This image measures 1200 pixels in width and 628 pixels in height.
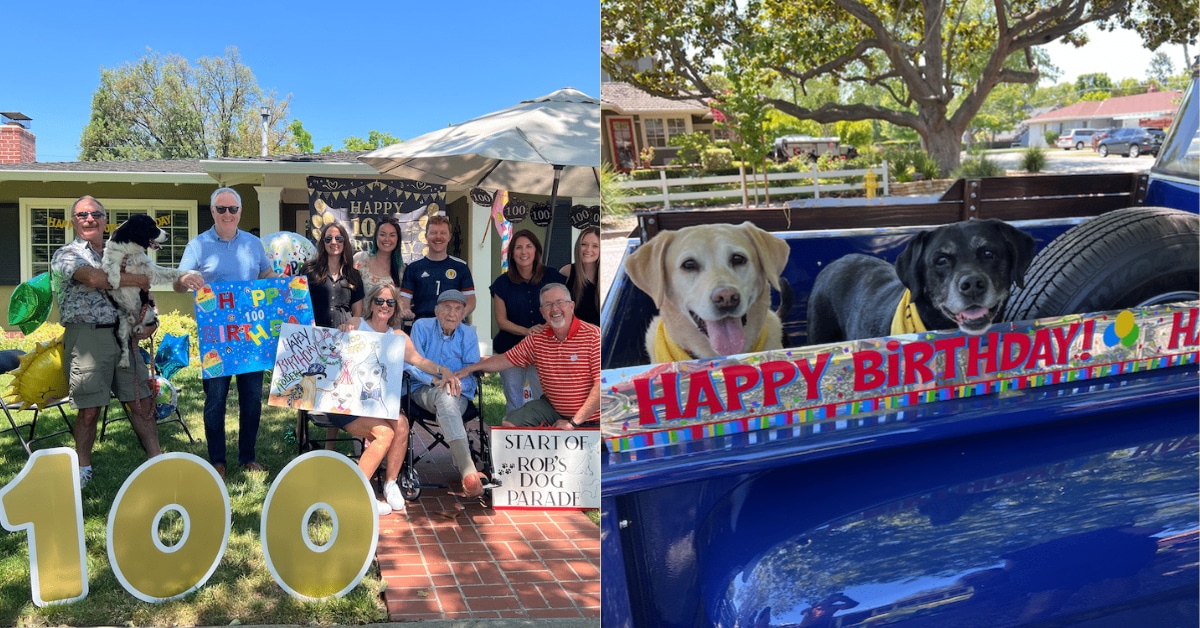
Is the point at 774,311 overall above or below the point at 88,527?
above

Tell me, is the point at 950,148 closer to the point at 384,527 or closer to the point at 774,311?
the point at 774,311

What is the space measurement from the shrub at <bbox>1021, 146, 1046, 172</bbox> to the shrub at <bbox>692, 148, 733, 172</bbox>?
67 centimetres

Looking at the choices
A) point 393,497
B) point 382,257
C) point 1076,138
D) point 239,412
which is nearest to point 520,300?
point 382,257

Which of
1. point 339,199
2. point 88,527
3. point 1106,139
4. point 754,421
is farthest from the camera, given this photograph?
point 339,199

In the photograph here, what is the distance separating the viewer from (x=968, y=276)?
190 cm

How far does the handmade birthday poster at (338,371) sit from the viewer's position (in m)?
3.95

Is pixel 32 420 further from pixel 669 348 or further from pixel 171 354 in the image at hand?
pixel 669 348

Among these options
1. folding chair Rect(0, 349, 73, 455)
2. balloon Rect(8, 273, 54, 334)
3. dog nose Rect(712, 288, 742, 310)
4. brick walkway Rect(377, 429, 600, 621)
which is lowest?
brick walkway Rect(377, 429, 600, 621)

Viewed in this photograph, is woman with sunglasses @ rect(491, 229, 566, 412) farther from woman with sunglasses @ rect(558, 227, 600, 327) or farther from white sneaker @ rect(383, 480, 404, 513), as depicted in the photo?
white sneaker @ rect(383, 480, 404, 513)

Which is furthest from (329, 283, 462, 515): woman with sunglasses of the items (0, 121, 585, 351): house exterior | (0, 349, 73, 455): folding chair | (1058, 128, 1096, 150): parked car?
(1058, 128, 1096, 150): parked car

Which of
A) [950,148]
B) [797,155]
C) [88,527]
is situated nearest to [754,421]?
[797,155]

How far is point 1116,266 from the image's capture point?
199 centimetres

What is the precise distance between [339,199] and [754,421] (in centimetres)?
291

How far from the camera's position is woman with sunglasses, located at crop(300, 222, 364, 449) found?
13.8ft
